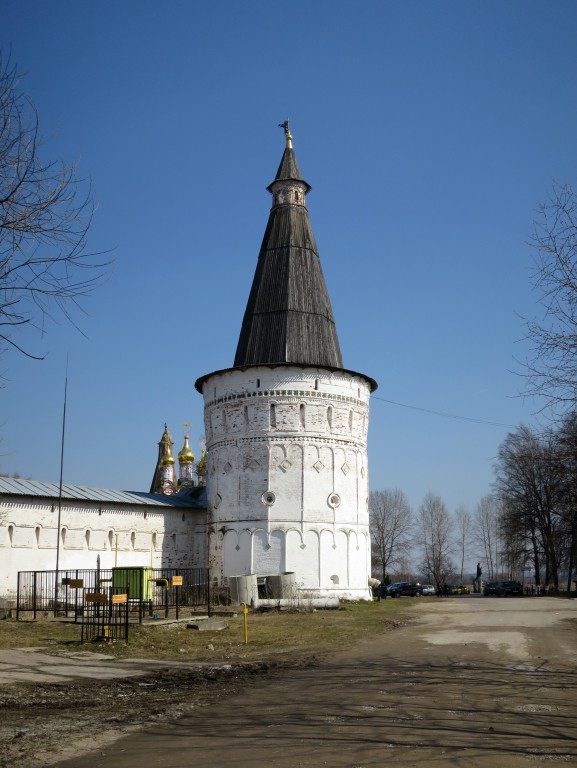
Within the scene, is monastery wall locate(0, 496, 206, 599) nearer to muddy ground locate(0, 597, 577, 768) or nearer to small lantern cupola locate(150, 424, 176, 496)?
muddy ground locate(0, 597, 577, 768)

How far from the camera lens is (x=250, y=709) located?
9297 mm

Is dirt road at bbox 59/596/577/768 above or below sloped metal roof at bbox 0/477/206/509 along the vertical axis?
below

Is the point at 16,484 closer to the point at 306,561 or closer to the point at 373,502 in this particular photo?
the point at 306,561

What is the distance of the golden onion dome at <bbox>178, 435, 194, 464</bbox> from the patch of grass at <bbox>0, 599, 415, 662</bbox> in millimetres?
34687

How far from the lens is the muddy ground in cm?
707

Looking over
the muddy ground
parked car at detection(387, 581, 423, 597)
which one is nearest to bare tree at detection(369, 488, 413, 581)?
parked car at detection(387, 581, 423, 597)

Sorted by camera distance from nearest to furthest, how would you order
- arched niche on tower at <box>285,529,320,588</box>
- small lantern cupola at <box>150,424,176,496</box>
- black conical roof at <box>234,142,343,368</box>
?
1. arched niche on tower at <box>285,529,320,588</box>
2. black conical roof at <box>234,142,343,368</box>
3. small lantern cupola at <box>150,424,176,496</box>

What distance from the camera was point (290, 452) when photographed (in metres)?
32.1

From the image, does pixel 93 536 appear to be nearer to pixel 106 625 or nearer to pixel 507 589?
pixel 106 625

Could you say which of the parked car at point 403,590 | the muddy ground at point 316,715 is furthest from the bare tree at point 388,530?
the muddy ground at point 316,715

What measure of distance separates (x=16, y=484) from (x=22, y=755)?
23102 millimetres

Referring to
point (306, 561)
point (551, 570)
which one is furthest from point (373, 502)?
point (306, 561)

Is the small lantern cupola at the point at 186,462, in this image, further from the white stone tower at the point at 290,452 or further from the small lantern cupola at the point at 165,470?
the white stone tower at the point at 290,452

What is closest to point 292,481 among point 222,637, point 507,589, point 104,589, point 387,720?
point 104,589
